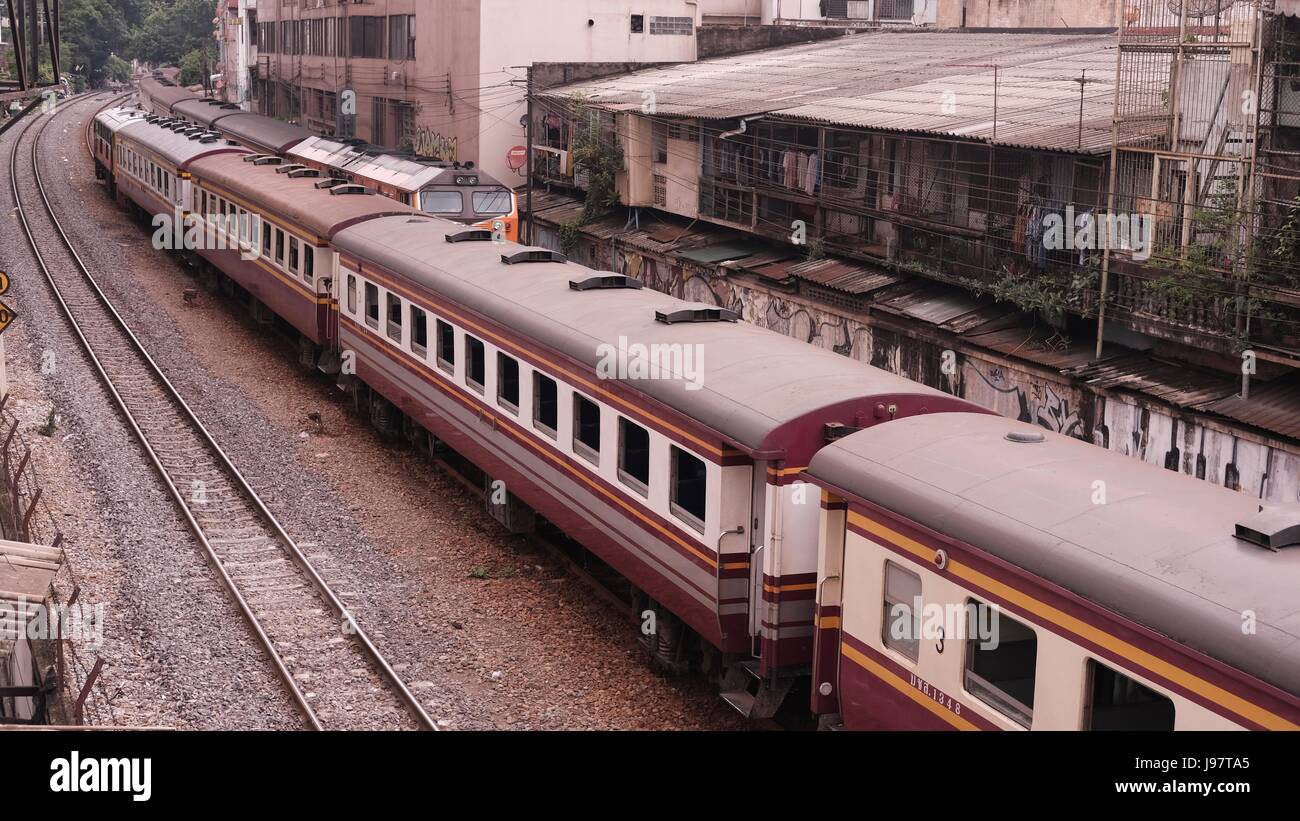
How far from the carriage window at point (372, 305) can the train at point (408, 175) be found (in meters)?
6.41

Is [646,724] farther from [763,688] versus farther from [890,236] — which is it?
[890,236]

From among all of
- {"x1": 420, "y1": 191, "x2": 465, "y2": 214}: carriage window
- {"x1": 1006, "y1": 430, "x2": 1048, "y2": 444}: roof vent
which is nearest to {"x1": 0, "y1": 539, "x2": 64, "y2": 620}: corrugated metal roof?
{"x1": 1006, "y1": 430, "x2": 1048, "y2": 444}: roof vent

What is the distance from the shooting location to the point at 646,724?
10562 mm

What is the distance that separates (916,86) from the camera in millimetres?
23172

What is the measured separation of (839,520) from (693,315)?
3.58 metres

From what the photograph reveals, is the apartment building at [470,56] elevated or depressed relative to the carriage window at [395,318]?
elevated

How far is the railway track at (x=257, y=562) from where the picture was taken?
11.0 meters

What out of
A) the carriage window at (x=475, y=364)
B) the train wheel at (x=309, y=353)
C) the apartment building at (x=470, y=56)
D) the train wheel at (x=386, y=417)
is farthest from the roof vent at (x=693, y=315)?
the apartment building at (x=470, y=56)

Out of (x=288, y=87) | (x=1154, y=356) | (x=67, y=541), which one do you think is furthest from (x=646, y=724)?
(x=288, y=87)

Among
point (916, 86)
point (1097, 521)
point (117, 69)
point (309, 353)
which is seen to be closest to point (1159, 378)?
point (1097, 521)

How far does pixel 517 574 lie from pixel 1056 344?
24.6ft

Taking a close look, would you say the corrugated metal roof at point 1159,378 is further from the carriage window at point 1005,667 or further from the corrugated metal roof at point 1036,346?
the carriage window at point 1005,667

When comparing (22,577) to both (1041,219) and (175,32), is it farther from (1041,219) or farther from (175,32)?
(175,32)
